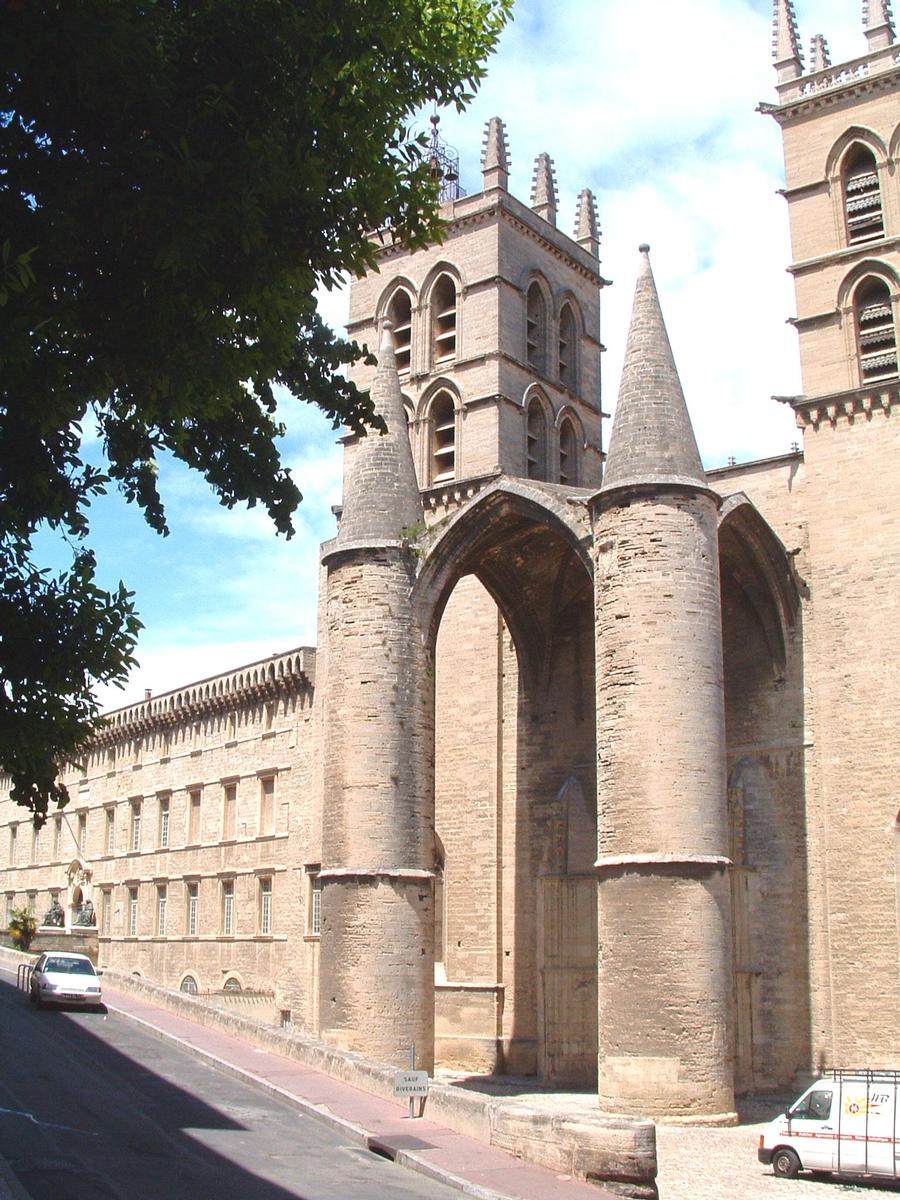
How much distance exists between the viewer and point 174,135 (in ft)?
22.6

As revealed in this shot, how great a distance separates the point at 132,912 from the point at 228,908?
6.57 m

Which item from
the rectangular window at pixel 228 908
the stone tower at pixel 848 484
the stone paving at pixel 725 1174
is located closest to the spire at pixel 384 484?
the stone tower at pixel 848 484

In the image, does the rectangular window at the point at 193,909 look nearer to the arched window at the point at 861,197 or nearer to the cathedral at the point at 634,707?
the cathedral at the point at 634,707

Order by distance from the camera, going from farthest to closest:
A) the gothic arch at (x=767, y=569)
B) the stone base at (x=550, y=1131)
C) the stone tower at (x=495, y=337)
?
1. the stone tower at (x=495, y=337)
2. the gothic arch at (x=767, y=569)
3. the stone base at (x=550, y=1131)

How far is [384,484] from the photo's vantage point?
858 inches

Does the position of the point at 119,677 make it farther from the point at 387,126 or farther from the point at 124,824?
the point at 124,824

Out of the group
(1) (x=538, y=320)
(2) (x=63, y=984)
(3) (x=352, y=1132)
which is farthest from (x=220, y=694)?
(3) (x=352, y=1132)

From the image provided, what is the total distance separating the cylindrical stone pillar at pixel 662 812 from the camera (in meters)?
16.9

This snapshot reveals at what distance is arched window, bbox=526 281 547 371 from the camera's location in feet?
97.5

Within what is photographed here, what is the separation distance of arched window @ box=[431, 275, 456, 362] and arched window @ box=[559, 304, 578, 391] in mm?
2654

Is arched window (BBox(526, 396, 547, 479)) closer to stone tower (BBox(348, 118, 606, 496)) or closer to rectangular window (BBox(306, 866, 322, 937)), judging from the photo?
stone tower (BBox(348, 118, 606, 496))

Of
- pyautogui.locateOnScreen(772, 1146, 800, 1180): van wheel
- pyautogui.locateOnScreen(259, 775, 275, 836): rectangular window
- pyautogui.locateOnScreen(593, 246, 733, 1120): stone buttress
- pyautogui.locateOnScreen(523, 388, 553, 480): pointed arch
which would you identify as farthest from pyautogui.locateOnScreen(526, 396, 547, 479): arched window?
pyautogui.locateOnScreen(772, 1146, 800, 1180): van wheel

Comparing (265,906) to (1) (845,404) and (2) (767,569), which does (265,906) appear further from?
(1) (845,404)

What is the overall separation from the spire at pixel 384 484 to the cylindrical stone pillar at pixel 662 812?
3.84 m
